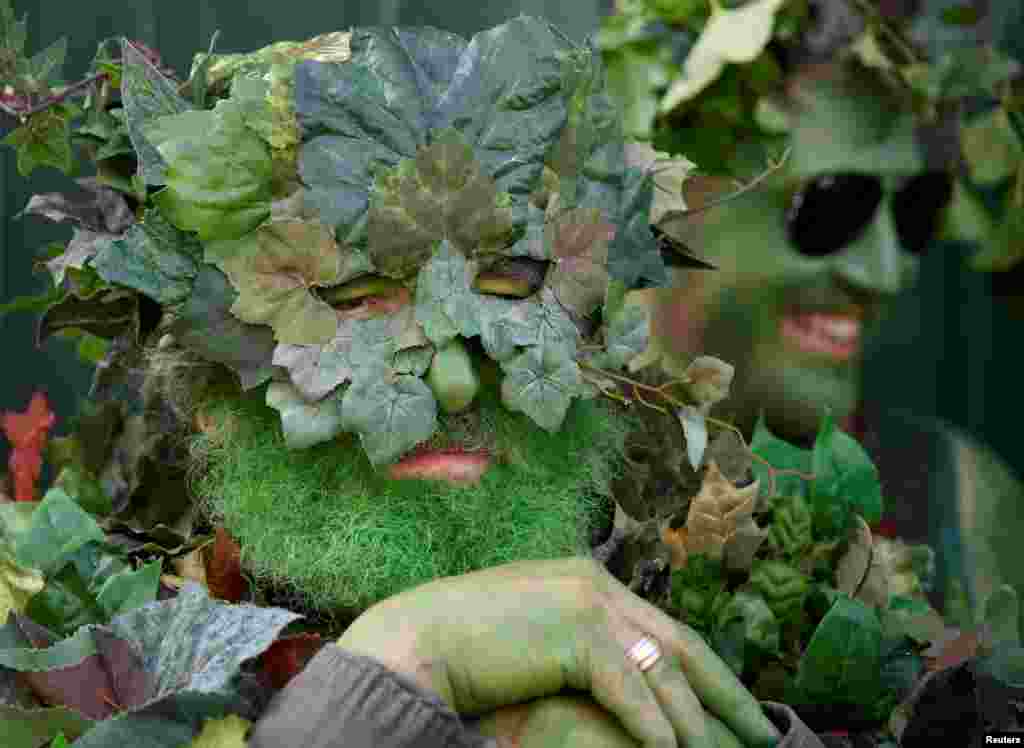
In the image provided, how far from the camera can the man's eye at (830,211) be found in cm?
127

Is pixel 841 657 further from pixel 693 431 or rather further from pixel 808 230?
pixel 808 230

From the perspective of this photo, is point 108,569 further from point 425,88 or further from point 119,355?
point 425,88

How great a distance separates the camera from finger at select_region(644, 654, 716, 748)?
0.59 m

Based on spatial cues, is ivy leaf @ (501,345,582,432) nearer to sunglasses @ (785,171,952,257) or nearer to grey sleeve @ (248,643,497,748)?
grey sleeve @ (248,643,497,748)

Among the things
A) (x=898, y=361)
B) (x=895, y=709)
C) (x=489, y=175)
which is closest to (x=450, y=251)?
(x=489, y=175)

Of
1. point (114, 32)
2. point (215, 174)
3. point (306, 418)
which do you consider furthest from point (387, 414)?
point (114, 32)

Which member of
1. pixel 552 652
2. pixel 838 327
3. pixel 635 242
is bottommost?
pixel 838 327

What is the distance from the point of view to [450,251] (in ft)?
2.13

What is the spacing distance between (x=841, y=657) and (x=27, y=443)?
1.68 ft

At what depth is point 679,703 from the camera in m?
0.59

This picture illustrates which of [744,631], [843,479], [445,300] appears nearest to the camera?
[445,300]

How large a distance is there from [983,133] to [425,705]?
1087 mm

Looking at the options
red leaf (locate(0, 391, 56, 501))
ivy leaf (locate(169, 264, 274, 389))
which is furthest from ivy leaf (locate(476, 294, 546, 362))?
red leaf (locate(0, 391, 56, 501))

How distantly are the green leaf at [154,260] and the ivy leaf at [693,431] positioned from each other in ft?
0.91
